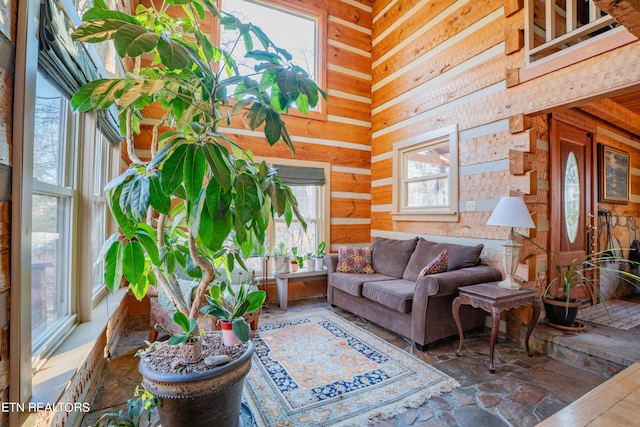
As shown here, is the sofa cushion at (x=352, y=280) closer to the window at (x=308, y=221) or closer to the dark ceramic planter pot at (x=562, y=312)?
the window at (x=308, y=221)

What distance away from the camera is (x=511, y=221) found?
2.46 meters

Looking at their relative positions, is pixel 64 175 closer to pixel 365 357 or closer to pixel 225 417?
pixel 225 417

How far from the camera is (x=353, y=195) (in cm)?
478

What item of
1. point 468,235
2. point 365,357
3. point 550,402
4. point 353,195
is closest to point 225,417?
point 365,357

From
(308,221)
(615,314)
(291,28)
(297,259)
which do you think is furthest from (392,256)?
(291,28)

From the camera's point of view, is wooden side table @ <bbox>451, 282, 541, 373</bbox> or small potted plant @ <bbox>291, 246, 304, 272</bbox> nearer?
wooden side table @ <bbox>451, 282, 541, 373</bbox>

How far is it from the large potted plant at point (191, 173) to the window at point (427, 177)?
2748mm

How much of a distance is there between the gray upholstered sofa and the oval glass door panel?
3.38 feet

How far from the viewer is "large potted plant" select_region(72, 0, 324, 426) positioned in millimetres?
1000

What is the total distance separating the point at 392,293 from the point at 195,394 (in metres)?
2.07

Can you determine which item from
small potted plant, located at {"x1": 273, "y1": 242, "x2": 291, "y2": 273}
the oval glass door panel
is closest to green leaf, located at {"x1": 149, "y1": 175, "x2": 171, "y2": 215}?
small potted plant, located at {"x1": 273, "y1": 242, "x2": 291, "y2": 273}

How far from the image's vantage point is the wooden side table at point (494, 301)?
237 centimetres

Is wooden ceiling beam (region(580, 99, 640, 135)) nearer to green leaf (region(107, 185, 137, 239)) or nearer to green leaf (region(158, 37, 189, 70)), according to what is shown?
green leaf (region(158, 37, 189, 70))

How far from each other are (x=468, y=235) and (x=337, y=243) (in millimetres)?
1903
